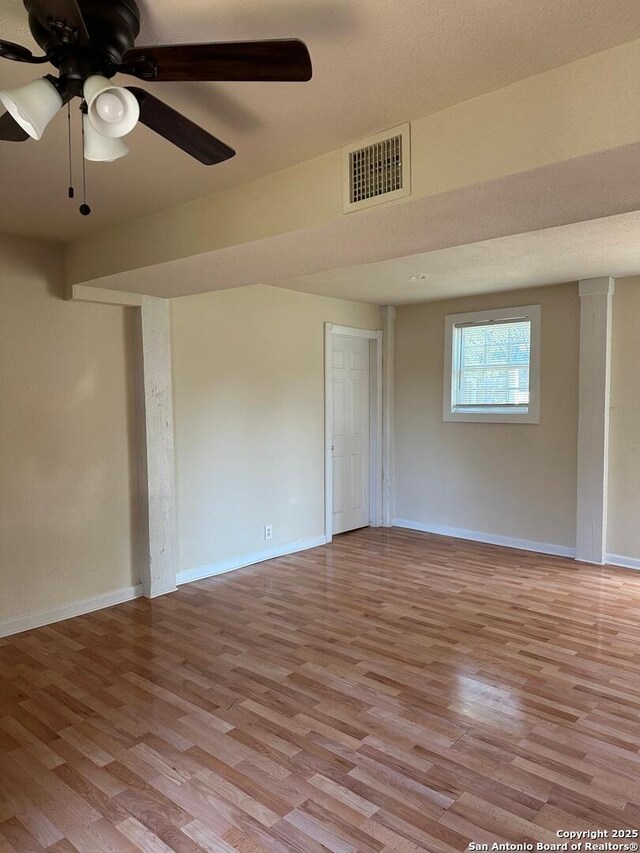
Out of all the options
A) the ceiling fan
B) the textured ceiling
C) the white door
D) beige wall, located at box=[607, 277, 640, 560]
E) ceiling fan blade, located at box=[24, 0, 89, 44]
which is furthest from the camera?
the white door

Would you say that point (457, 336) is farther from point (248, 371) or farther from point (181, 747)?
point (181, 747)

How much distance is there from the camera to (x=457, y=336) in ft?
19.4

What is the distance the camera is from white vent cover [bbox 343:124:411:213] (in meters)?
2.09

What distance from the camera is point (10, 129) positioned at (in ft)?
5.52

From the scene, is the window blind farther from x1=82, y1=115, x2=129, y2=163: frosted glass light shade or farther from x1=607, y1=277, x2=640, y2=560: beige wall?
x1=82, y1=115, x2=129, y2=163: frosted glass light shade

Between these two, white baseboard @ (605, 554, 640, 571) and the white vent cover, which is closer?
the white vent cover

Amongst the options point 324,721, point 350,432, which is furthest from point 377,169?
point 350,432

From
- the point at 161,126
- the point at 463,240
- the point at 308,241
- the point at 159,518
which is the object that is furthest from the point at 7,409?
Answer: the point at 463,240

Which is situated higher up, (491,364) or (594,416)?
(491,364)

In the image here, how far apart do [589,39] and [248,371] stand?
143 inches

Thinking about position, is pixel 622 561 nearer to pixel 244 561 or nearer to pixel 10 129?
pixel 244 561

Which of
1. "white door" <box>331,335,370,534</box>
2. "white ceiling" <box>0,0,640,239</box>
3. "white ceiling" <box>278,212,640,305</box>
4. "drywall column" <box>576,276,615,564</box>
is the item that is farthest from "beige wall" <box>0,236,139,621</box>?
"drywall column" <box>576,276,615,564</box>

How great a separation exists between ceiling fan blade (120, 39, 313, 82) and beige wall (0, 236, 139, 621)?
2654mm

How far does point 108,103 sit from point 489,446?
494 centimetres
